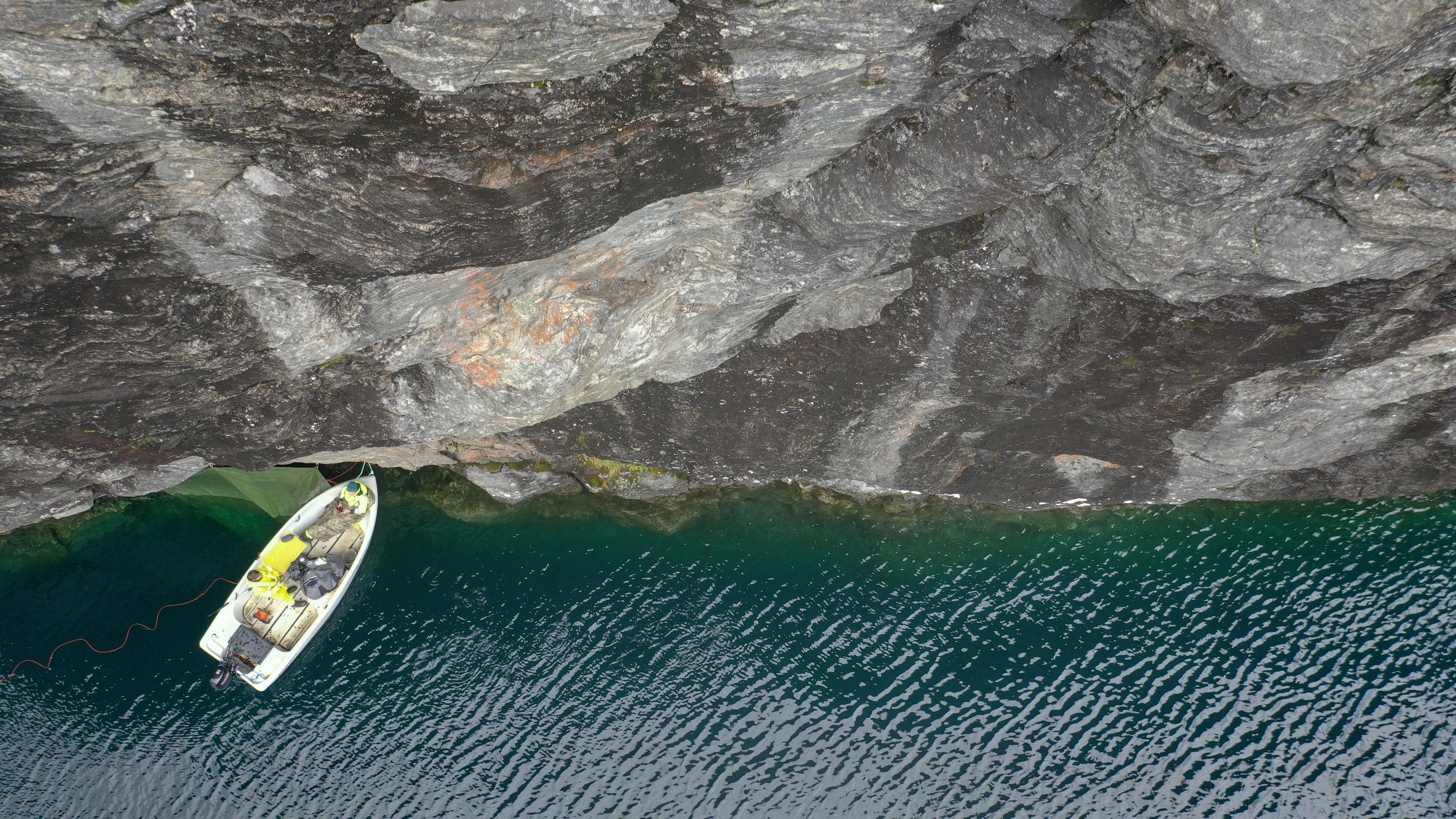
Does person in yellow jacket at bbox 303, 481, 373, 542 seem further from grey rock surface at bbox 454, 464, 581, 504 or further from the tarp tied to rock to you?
grey rock surface at bbox 454, 464, 581, 504

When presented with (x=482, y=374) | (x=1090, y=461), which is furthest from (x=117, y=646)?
(x=1090, y=461)

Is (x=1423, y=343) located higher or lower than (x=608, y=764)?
higher

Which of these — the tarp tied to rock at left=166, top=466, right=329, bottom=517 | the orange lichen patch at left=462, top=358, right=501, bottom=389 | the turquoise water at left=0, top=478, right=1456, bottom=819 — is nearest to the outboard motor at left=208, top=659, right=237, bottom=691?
the turquoise water at left=0, top=478, right=1456, bottom=819

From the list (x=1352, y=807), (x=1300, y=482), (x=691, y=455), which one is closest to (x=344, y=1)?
(x=691, y=455)

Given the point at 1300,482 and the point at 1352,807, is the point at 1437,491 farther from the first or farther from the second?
the point at 1352,807

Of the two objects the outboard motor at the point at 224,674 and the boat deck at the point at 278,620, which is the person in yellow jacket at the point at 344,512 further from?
the outboard motor at the point at 224,674

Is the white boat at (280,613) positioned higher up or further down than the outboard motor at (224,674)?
higher up

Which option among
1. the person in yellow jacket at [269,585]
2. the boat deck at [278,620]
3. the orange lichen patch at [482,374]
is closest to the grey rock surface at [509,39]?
the orange lichen patch at [482,374]

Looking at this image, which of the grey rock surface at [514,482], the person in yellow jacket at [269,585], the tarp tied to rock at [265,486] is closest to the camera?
the tarp tied to rock at [265,486]
